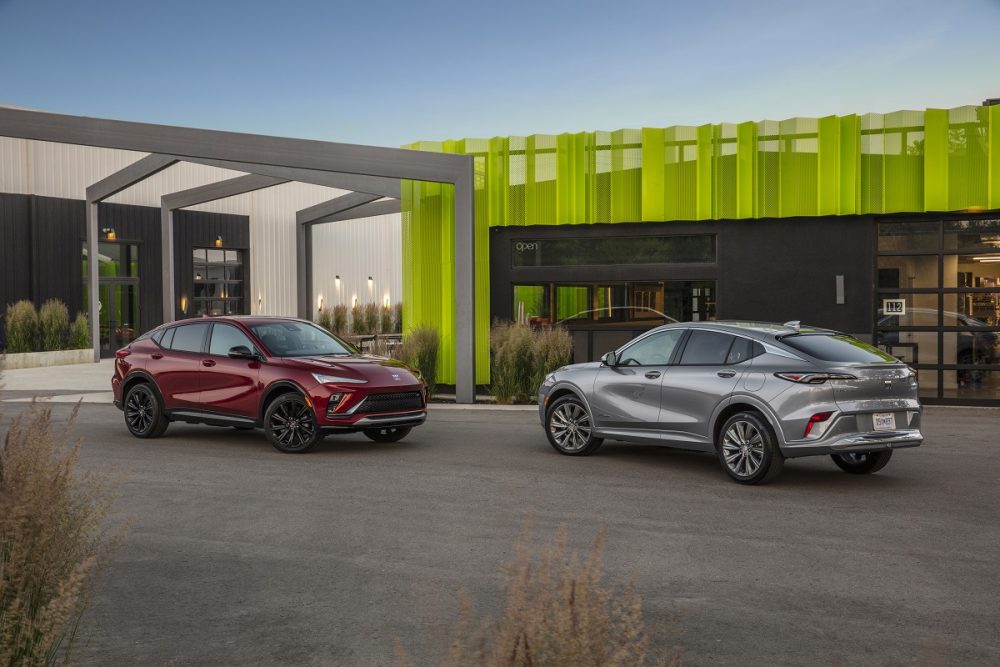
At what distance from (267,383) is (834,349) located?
6589mm

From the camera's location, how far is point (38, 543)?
412 cm

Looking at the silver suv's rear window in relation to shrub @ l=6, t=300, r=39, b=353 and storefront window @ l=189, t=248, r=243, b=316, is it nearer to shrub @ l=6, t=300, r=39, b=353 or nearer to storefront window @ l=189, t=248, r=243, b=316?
shrub @ l=6, t=300, r=39, b=353

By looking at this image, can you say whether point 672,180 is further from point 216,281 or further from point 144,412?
point 216,281

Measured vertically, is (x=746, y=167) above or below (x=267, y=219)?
below

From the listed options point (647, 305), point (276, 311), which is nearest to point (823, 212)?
point (647, 305)

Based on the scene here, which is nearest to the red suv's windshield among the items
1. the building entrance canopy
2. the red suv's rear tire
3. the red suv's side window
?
the red suv's side window

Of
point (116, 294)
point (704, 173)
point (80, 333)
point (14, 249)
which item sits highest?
point (704, 173)

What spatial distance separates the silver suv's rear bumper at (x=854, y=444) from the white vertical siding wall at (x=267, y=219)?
27.3 metres

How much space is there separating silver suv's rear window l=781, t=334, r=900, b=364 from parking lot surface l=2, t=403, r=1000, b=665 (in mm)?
1241

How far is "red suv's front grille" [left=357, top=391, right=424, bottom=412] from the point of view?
38.5 ft

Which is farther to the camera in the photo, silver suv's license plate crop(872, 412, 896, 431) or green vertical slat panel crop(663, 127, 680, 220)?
green vertical slat panel crop(663, 127, 680, 220)

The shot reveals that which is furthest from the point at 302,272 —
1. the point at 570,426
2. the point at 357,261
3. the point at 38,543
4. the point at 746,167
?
the point at 38,543

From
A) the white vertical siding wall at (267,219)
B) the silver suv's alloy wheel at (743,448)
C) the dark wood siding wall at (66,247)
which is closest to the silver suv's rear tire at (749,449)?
the silver suv's alloy wheel at (743,448)

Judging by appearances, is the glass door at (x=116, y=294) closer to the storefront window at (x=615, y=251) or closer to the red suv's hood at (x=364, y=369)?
the storefront window at (x=615, y=251)
